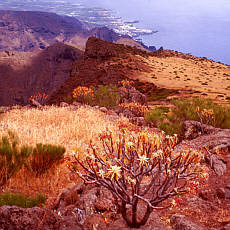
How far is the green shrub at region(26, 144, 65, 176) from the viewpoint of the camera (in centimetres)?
430

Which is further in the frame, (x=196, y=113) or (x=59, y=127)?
(x=196, y=113)

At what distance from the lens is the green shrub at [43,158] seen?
4.30 metres

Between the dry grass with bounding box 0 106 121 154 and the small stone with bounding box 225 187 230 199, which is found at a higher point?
the small stone with bounding box 225 187 230 199

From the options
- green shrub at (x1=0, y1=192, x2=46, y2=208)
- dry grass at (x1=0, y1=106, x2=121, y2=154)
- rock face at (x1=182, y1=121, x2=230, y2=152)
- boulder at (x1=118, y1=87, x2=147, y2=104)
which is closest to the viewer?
green shrub at (x1=0, y1=192, x2=46, y2=208)

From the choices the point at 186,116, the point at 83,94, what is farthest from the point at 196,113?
the point at 83,94

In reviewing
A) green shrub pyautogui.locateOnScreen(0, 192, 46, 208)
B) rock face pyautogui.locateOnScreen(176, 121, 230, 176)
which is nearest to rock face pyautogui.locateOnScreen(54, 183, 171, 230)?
green shrub pyautogui.locateOnScreen(0, 192, 46, 208)

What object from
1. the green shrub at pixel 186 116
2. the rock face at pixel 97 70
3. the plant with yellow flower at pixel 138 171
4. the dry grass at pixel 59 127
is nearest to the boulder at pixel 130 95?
the dry grass at pixel 59 127

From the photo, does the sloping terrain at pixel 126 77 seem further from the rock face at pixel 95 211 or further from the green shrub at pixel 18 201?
the green shrub at pixel 18 201

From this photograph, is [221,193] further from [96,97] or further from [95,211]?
[96,97]

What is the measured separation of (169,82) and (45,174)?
38.1 meters

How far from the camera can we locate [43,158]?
4.39 meters

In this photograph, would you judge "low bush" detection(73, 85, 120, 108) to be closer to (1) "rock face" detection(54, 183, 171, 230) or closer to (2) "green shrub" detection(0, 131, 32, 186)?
(2) "green shrub" detection(0, 131, 32, 186)

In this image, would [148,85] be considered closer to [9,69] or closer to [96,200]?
[96,200]

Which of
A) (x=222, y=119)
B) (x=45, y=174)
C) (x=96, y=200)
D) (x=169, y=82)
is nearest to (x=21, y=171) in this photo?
(x=45, y=174)
